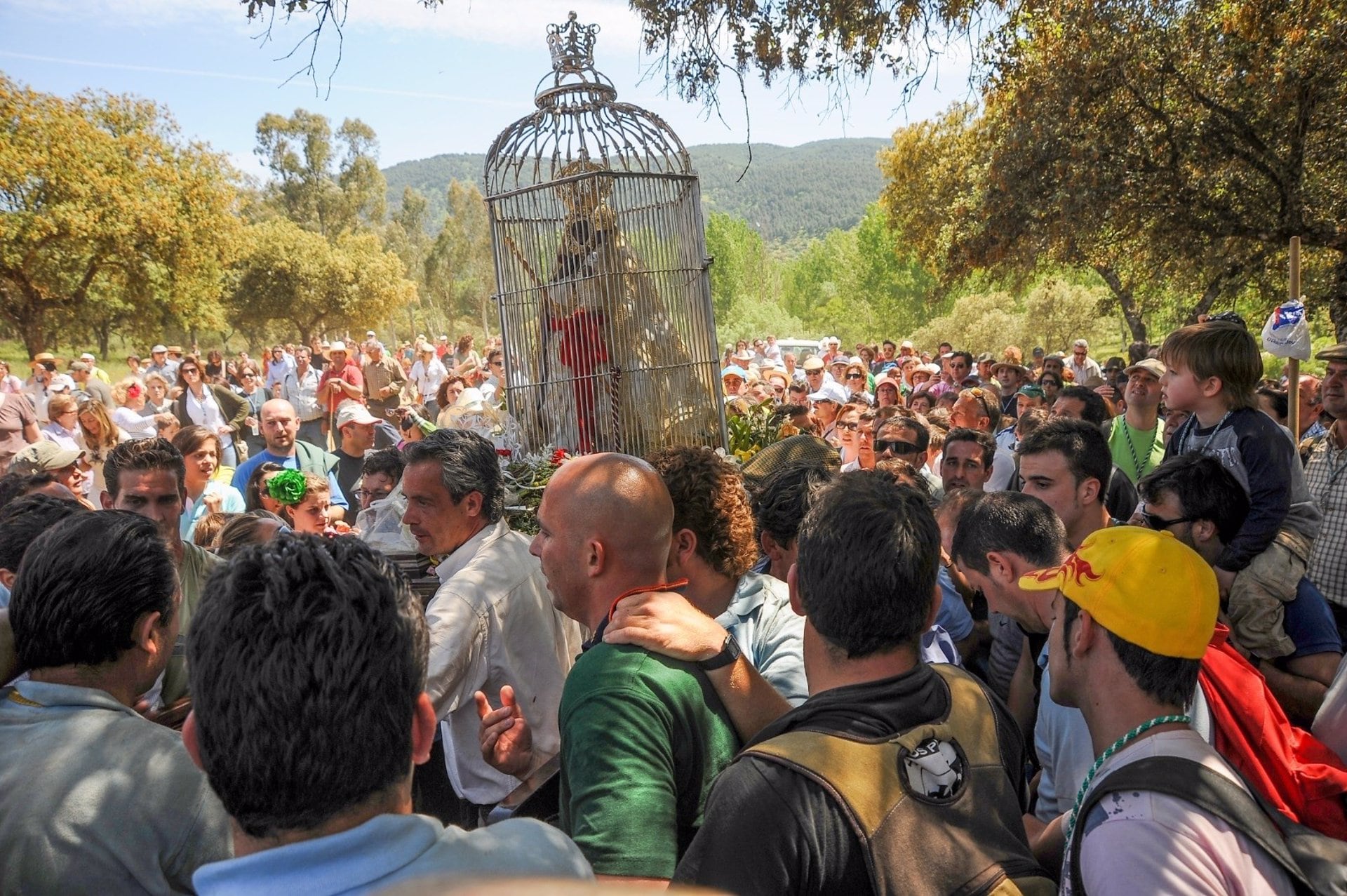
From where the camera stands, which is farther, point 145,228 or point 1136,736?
point 145,228

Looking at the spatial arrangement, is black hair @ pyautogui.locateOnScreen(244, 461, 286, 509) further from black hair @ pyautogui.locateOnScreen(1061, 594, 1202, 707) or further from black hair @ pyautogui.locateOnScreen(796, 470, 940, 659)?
black hair @ pyautogui.locateOnScreen(1061, 594, 1202, 707)

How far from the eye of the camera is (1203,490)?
3486mm

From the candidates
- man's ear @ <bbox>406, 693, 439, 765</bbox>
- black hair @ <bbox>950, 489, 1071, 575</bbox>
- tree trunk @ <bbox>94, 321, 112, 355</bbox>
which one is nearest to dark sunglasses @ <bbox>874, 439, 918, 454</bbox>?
black hair @ <bbox>950, 489, 1071, 575</bbox>

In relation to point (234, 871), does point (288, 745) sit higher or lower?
higher

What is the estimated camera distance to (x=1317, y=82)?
9273mm

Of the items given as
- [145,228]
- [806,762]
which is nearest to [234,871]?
[806,762]

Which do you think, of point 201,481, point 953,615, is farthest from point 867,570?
point 201,481

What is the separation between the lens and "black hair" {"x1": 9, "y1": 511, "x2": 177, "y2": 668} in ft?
6.73

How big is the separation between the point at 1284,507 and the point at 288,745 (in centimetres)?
379

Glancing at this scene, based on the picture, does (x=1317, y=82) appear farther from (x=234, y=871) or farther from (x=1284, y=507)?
(x=234, y=871)

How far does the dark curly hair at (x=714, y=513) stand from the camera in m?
2.91

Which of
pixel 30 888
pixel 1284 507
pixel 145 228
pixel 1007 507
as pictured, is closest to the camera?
pixel 30 888

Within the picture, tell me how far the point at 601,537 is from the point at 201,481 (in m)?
4.64

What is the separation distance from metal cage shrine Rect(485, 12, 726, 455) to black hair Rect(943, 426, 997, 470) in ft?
4.67
